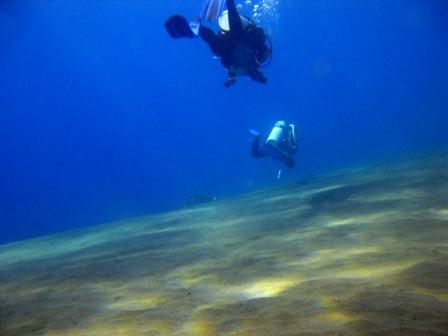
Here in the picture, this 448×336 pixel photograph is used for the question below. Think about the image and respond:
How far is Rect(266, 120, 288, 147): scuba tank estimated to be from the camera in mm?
12947

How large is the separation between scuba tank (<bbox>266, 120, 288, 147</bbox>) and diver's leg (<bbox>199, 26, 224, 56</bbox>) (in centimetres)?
544

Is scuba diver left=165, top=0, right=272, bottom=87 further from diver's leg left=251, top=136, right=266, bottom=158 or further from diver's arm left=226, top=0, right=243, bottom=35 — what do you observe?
diver's leg left=251, top=136, right=266, bottom=158

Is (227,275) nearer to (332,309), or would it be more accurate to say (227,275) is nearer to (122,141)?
(332,309)

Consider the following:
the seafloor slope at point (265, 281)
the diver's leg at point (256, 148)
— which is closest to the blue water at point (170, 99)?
the diver's leg at point (256, 148)

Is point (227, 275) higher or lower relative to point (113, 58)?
lower

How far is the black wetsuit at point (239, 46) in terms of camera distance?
7.67 meters

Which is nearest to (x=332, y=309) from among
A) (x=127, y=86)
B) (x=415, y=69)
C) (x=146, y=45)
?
(x=146, y=45)

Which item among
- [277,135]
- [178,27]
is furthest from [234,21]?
[277,135]

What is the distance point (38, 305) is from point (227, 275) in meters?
1.90

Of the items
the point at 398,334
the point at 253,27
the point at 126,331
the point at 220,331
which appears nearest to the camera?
the point at 398,334

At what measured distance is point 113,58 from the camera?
315 ft

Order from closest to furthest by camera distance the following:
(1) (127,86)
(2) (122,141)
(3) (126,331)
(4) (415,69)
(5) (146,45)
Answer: (3) (126,331), (5) (146,45), (1) (127,86), (2) (122,141), (4) (415,69)

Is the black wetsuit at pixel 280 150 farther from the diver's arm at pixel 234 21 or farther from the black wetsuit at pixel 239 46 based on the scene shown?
the diver's arm at pixel 234 21

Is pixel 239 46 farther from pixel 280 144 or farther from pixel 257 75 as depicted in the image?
pixel 280 144
